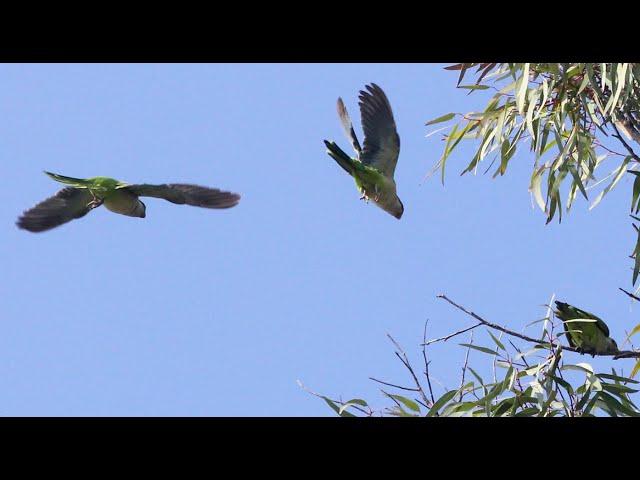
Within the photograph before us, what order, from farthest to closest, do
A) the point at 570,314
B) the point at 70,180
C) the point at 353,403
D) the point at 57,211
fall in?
the point at 57,211 < the point at 70,180 < the point at 570,314 < the point at 353,403

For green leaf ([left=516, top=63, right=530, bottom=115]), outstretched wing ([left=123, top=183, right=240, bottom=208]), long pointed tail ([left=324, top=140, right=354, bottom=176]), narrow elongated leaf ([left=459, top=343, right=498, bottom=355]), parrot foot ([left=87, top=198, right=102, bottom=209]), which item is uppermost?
green leaf ([left=516, top=63, right=530, bottom=115])

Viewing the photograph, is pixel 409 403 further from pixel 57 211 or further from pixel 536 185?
pixel 57 211

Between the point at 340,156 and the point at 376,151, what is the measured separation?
17.0 inches

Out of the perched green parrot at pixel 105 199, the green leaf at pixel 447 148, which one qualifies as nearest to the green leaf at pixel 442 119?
the green leaf at pixel 447 148

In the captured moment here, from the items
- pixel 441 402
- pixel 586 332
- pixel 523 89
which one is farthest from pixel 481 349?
pixel 523 89

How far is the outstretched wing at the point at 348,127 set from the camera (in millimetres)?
4023

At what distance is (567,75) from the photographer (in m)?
3.58

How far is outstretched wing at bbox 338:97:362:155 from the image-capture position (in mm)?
4023

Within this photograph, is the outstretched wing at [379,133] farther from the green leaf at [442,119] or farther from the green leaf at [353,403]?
the green leaf at [353,403]

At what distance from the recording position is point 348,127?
13.2ft

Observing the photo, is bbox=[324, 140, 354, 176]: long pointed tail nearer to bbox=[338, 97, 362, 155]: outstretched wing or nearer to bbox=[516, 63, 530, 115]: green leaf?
bbox=[338, 97, 362, 155]: outstretched wing

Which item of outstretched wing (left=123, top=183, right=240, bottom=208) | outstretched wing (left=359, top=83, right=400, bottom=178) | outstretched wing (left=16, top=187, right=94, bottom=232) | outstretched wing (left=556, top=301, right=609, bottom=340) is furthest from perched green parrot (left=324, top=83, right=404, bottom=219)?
outstretched wing (left=16, top=187, right=94, bottom=232)
